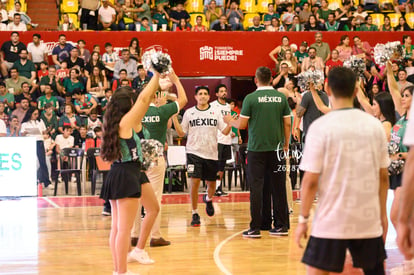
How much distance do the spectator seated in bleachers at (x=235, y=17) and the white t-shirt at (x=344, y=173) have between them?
15.0 meters

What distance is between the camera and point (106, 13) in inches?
706

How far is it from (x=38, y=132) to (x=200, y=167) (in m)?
5.72

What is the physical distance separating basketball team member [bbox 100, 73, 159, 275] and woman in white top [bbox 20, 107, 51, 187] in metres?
7.94

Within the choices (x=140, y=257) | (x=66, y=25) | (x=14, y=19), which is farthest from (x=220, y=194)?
(x=14, y=19)

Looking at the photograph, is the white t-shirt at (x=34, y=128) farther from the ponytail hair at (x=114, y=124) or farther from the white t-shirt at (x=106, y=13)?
the ponytail hair at (x=114, y=124)

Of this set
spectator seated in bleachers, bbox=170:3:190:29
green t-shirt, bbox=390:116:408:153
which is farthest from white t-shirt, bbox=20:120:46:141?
green t-shirt, bbox=390:116:408:153

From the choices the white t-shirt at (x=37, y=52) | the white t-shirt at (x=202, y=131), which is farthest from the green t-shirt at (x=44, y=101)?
the white t-shirt at (x=202, y=131)

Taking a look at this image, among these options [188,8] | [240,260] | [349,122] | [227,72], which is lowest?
[240,260]

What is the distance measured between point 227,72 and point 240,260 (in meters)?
10.9

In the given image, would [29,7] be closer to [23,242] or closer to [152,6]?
[152,6]

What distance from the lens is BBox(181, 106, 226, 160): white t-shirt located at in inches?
377

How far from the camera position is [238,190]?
45.8 ft

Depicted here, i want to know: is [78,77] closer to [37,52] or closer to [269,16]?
[37,52]

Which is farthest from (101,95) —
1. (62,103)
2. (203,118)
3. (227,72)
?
(203,118)
